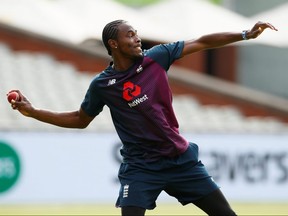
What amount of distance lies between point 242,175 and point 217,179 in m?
0.51

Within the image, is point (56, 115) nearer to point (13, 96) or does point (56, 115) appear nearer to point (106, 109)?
point (13, 96)

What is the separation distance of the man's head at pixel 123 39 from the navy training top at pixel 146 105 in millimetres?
113

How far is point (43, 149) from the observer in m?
16.2

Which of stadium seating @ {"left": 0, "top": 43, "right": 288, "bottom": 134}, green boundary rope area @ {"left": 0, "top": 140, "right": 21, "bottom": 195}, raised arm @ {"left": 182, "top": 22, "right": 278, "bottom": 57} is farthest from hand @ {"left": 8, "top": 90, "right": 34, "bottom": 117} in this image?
stadium seating @ {"left": 0, "top": 43, "right": 288, "bottom": 134}

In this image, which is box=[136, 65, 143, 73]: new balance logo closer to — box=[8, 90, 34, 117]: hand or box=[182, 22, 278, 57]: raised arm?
box=[182, 22, 278, 57]: raised arm

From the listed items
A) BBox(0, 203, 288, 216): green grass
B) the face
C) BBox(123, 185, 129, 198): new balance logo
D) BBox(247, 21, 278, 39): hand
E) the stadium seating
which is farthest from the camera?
the stadium seating

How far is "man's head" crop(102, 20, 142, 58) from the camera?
7887mm

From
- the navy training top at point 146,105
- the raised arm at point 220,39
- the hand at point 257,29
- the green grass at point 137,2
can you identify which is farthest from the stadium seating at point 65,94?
the hand at point 257,29

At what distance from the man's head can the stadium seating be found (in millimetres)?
12277

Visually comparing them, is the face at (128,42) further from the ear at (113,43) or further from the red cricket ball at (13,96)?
the red cricket ball at (13,96)

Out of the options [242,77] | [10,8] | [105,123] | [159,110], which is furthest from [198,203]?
[242,77]

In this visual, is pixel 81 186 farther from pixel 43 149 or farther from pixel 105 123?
pixel 105 123

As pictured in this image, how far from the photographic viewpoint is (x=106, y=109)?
21234 mm

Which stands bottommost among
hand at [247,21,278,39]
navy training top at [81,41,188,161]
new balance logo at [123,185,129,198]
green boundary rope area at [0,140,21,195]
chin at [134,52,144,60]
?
new balance logo at [123,185,129,198]
